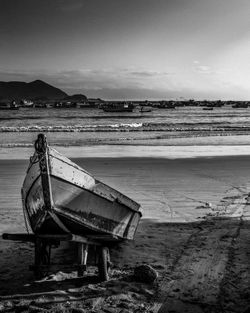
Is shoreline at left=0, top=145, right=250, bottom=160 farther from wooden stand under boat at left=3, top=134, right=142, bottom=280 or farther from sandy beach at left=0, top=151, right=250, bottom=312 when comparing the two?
wooden stand under boat at left=3, top=134, right=142, bottom=280

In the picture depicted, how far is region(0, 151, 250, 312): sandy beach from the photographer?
4.79 metres

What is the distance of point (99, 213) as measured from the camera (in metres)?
5.68

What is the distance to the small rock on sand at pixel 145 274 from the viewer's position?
5289mm

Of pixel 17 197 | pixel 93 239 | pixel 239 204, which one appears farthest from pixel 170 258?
pixel 17 197

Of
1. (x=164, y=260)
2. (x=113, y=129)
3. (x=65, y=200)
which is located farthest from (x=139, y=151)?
(x=65, y=200)

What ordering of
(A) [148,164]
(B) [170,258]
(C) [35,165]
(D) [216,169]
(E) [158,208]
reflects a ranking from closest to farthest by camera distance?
(C) [35,165], (B) [170,258], (E) [158,208], (D) [216,169], (A) [148,164]

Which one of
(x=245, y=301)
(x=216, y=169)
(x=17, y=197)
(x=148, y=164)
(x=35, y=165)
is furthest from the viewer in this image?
(x=148, y=164)

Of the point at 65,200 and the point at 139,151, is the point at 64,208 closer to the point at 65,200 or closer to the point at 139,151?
the point at 65,200

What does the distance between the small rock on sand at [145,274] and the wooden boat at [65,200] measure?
616mm

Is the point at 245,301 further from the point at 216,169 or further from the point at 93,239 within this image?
the point at 216,169

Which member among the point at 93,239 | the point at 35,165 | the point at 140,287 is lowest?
the point at 140,287

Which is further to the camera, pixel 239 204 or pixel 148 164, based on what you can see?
pixel 148 164

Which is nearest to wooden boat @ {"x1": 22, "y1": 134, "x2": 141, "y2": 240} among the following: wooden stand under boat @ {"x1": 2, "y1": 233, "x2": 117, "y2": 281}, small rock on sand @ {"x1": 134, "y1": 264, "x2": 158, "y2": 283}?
wooden stand under boat @ {"x1": 2, "y1": 233, "x2": 117, "y2": 281}

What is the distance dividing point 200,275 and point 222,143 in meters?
18.3
